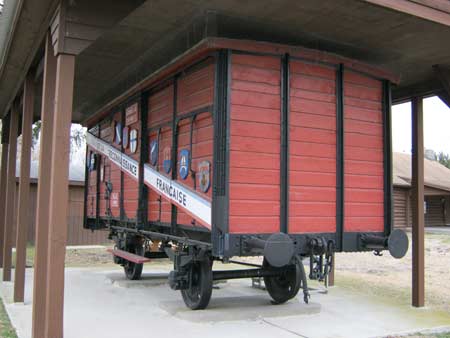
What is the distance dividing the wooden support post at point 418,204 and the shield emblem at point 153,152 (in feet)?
13.1

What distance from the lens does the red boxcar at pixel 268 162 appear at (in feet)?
18.6

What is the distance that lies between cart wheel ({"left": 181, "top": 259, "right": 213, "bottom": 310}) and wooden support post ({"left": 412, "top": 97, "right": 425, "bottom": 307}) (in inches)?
130

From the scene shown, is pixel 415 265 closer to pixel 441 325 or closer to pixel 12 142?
pixel 441 325

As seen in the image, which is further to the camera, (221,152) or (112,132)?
(112,132)

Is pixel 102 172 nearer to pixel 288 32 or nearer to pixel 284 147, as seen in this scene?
pixel 284 147

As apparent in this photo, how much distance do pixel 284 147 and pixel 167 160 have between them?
1833mm

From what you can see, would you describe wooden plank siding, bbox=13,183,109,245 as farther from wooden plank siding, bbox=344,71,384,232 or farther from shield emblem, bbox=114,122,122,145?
wooden plank siding, bbox=344,71,384,232

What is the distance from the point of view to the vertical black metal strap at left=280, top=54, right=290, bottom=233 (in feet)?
19.3

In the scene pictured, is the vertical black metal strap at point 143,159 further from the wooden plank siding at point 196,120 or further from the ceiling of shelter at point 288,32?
the wooden plank siding at point 196,120

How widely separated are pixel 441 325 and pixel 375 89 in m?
3.16

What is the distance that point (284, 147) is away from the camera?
5.93 meters

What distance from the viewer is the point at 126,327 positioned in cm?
597

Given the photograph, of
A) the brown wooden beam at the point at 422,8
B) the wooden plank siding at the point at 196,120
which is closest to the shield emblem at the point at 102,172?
the wooden plank siding at the point at 196,120

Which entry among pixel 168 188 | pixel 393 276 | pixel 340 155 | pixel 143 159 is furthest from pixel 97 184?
pixel 393 276
